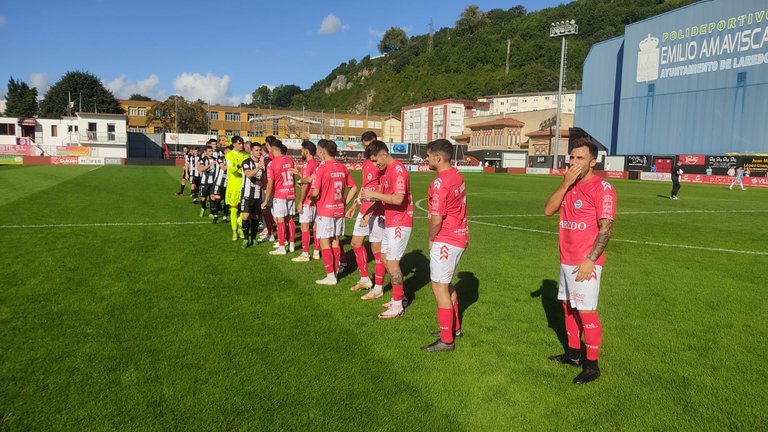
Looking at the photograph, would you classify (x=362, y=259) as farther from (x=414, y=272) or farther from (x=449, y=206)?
(x=449, y=206)

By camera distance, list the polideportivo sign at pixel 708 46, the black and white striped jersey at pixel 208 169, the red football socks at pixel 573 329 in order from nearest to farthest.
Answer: the red football socks at pixel 573 329
the black and white striped jersey at pixel 208 169
the polideportivo sign at pixel 708 46

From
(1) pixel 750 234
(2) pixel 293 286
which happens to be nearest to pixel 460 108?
(1) pixel 750 234

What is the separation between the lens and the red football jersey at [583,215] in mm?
4492

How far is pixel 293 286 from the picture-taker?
771cm

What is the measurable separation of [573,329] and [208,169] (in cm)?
1324

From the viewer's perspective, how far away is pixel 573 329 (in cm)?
504

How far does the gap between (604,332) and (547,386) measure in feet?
5.97

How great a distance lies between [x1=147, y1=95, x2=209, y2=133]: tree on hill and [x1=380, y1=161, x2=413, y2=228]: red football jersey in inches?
3626

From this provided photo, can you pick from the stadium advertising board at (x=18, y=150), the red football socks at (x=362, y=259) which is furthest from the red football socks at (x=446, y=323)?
the stadium advertising board at (x=18, y=150)

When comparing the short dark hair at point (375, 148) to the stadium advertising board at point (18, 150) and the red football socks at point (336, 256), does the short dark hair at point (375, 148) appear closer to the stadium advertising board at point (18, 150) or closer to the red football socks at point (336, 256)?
the red football socks at point (336, 256)

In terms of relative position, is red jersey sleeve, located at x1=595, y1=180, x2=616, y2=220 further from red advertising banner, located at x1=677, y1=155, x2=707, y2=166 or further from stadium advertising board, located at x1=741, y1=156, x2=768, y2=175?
red advertising banner, located at x1=677, y1=155, x2=707, y2=166

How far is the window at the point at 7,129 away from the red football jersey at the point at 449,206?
83226 mm

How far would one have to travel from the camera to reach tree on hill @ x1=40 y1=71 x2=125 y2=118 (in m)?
104

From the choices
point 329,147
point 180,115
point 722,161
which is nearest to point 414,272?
point 329,147
